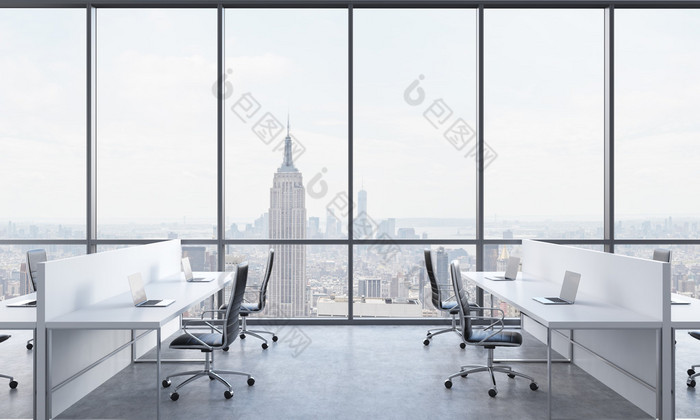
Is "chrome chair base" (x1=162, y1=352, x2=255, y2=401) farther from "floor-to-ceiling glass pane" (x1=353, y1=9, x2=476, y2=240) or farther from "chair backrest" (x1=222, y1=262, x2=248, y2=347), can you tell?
"floor-to-ceiling glass pane" (x1=353, y1=9, x2=476, y2=240)

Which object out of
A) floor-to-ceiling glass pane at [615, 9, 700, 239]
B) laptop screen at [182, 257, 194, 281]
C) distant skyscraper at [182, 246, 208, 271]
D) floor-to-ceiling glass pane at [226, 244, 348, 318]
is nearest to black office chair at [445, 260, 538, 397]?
floor-to-ceiling glass pane at [226, 244, 348, 318]

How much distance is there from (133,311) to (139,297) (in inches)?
10.4

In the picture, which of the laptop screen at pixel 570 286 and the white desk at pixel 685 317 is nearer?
the white desk at pixel 685 317

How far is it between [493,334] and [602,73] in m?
4.09

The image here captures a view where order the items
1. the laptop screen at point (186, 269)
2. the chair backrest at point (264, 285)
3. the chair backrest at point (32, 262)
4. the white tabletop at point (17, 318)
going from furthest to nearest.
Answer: the chair backrest at point (264, 285) < the laptop screen at point (186, 269) < the chair backrest at point (32, 262) < the white tabletop at point (17, 318)

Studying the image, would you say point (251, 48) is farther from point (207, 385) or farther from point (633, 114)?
point (633, 114)

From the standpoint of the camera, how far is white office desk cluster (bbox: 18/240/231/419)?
2.93 metres

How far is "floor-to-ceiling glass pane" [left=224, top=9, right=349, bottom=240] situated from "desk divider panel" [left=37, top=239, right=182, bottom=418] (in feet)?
5.67

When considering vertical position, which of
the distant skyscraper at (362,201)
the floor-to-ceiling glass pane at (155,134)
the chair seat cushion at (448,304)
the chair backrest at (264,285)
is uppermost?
the floor-to-ceiling glass pane at (155,134)

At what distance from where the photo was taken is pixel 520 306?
3.49m

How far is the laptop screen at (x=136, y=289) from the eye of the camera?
3.46 meters

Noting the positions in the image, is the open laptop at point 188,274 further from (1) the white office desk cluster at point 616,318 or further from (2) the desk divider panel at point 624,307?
(2) the desk divider panel at point 624,307

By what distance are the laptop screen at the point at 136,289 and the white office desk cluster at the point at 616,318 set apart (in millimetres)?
2870

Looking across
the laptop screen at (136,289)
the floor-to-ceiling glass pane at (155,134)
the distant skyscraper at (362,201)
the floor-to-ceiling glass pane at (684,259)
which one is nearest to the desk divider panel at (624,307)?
the floor-to-ceiling glass pane at (684,259)
